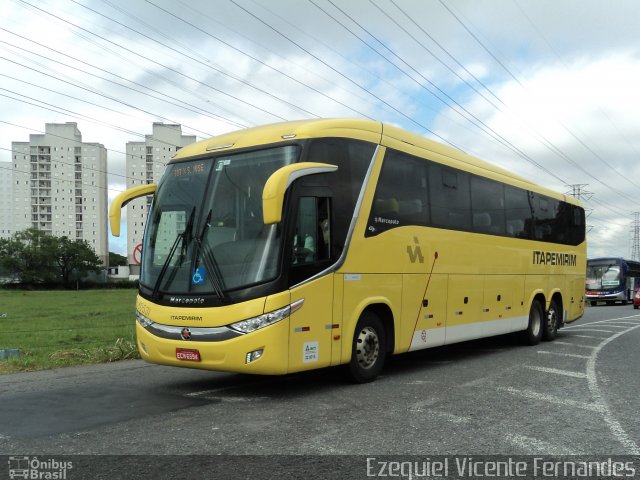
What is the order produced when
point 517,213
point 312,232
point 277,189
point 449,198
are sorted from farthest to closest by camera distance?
point 517,213
point 449,198
point 312,232
point 277,189

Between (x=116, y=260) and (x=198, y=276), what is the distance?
148530 mm

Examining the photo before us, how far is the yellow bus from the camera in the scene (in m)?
6.92

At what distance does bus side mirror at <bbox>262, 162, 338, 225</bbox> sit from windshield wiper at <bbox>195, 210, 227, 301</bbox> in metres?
1.02

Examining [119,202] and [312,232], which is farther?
[119,202]

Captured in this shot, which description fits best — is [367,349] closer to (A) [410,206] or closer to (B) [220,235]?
(A) [410,206]

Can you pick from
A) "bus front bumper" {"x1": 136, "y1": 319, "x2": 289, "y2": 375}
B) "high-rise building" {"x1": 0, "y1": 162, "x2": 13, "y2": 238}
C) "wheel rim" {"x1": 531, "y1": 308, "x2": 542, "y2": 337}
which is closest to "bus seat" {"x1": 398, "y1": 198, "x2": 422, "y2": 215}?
"bus front bumper" {"x1": 136, "y1": 319, "x2": 289, "y2": 375}

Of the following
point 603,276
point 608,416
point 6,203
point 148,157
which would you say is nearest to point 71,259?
point 148,157

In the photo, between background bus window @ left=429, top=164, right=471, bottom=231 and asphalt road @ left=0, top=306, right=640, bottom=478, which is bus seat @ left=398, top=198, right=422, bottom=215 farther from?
asphalt road @ left=0, top=306, right=640, bottom=478

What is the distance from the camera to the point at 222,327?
6.90 m

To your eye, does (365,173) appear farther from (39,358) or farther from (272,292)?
(39,358)

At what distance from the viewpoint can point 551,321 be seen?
14.7m

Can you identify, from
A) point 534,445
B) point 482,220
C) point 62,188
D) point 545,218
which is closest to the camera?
point 534,445

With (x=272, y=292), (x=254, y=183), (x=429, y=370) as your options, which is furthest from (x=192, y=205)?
(x=429, y=370)

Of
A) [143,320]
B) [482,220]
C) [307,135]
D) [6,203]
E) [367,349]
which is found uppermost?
[6,203]
